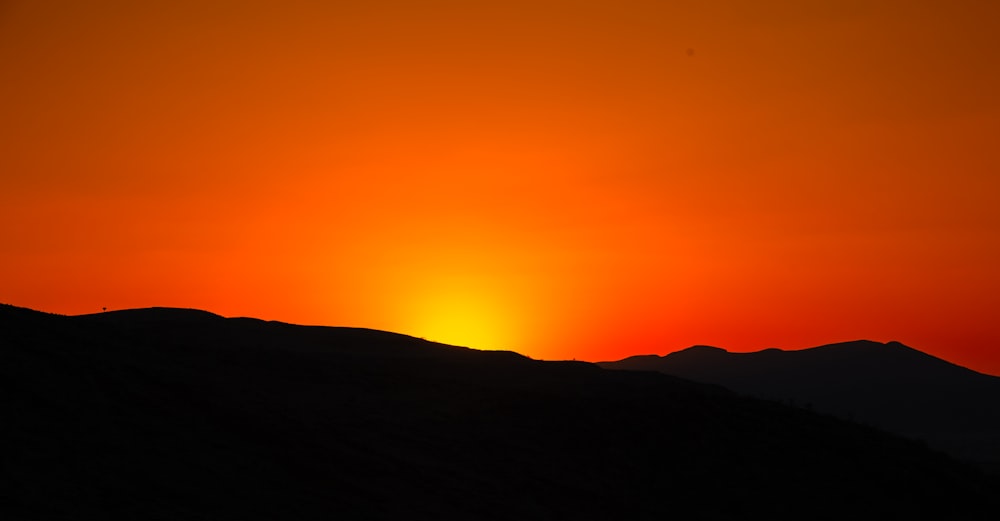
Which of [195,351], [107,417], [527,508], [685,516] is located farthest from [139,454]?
[685,516]

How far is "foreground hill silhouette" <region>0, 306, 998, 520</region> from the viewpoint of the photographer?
69.1 feet

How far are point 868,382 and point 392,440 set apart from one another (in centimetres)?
11327

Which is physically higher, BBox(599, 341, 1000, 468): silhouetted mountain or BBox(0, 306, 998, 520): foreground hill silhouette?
BBox(599, 341, 1000, 468): silhouetted mountain

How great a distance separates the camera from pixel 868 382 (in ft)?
428

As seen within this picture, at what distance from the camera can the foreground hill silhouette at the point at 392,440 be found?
21.0 meters

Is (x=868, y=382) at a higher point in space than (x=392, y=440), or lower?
higher

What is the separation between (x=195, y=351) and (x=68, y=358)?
6788 millimetres

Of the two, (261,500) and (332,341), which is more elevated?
(332,341)

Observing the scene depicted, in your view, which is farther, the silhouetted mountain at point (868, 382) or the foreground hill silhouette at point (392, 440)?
the silhouetted mountain at point (868, 382)

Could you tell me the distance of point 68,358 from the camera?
2498 centimetres

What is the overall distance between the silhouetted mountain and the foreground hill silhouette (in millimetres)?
73209

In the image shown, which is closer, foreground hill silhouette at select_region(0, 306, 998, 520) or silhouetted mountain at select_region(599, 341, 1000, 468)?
foreground hill silhouette at select_region(0, 306, 998, 520)

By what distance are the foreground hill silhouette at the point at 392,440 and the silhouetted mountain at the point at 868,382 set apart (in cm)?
7321

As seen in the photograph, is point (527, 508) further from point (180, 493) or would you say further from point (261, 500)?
point (180, 493)
